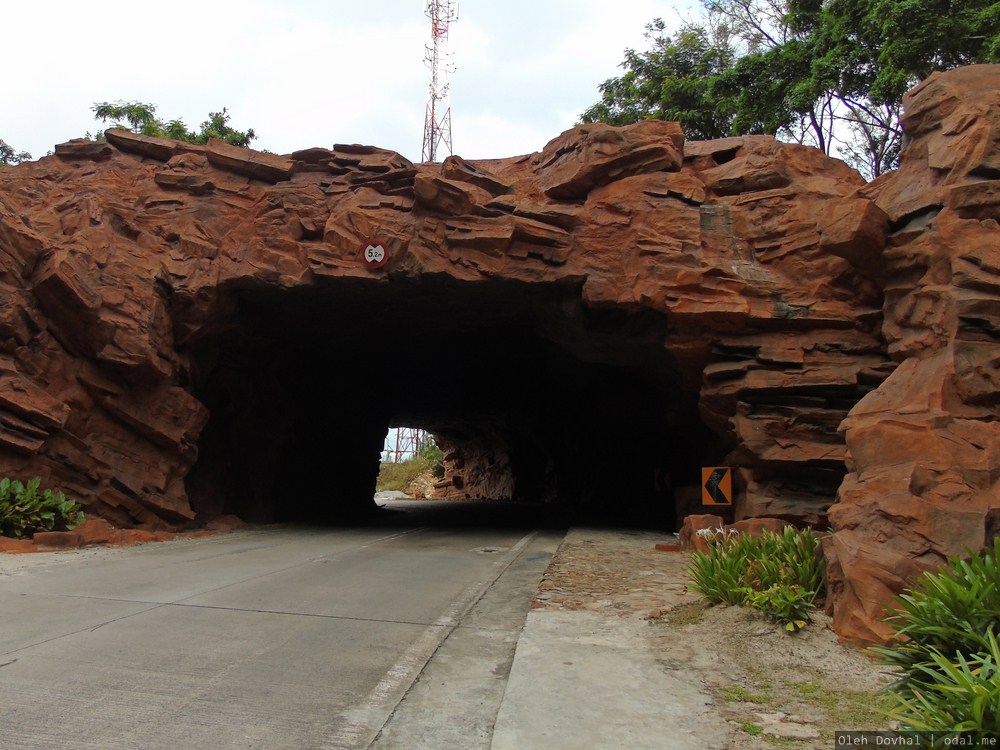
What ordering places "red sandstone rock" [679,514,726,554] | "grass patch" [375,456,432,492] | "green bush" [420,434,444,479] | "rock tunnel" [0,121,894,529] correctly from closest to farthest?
1. "red sandstone rock" [679,514,726,554]
2. "rock tunnel" [0,121,894,529]
3. "green bush" [420,434,444,479]
4. "grass patch" [375,456,432,492]

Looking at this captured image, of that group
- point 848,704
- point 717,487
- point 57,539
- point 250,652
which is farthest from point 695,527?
point 57,539

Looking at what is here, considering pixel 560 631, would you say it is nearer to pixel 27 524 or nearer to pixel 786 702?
pixel 786 702

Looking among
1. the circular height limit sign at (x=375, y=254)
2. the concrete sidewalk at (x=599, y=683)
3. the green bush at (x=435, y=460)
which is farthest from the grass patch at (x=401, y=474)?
the concrete sidewalk at (x=599, y=683)

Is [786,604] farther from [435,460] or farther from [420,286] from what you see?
[435,460]

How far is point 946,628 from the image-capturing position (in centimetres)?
426

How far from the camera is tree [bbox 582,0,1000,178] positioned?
1722 cm

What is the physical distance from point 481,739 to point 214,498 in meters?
15.9

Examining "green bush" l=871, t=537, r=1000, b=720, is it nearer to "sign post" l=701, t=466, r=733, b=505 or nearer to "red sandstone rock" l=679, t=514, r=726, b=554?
"red sandstone rock" l=679, t=514, r=726, b=554

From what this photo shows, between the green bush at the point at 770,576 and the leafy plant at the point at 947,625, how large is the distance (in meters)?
1.22

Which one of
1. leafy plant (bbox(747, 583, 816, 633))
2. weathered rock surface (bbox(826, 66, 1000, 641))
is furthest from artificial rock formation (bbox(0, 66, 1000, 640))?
leafy plant (bbox(747, 583, 816, 633))

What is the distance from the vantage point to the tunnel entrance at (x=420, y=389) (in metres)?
16.4

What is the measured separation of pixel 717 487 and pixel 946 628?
8775mm

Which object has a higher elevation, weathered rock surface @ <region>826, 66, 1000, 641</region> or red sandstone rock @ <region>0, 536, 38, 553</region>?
weathered rock surface @ <region>826, 66, 1000, 641</region>

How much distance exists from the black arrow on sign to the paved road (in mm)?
4457
